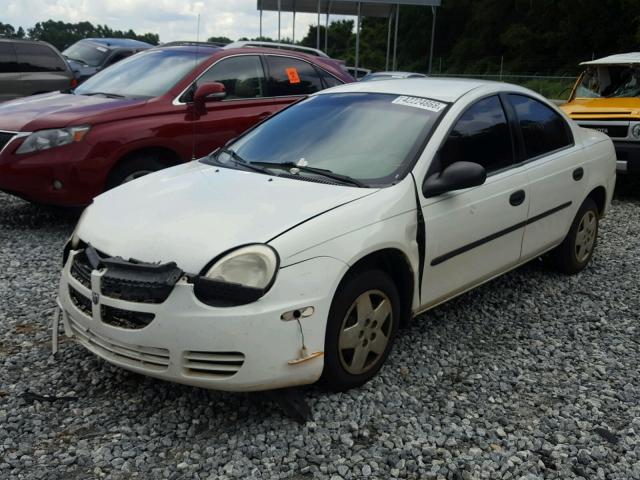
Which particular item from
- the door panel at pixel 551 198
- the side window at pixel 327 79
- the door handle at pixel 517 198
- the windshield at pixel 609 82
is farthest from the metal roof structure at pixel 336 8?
the door handle at pixel 517 198

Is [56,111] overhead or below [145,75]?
below

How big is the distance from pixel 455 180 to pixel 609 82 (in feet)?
22.9

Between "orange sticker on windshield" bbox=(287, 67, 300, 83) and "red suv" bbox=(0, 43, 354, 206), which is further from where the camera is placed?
"orange sticker on windshield" bbox=(287, 67, 300, 83)

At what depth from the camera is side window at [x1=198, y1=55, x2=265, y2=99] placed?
6633 millimetres

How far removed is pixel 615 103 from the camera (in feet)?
28.8

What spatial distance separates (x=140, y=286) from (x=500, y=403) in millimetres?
1901

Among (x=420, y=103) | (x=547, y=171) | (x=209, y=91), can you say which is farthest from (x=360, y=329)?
(x=209, y=91)

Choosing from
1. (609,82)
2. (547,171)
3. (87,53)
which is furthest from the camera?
(87,53)

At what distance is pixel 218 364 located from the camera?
2.93 m

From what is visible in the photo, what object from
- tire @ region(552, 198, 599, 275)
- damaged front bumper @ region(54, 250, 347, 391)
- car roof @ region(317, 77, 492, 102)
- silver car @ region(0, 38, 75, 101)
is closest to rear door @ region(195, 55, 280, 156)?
car roof @ region(317, 77, 492, 102)

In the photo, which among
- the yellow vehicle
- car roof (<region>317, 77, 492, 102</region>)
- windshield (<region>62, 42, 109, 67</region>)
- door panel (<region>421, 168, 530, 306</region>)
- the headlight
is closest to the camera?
door panel (<region>421, 168, 530, 306</region>)

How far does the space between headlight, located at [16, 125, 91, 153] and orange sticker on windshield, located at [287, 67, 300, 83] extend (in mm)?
2367

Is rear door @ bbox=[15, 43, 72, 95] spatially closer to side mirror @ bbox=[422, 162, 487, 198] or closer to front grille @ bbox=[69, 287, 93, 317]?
front grille @ bbox=[69, 287, 93, 317]

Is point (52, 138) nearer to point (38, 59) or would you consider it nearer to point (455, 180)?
point (455, 180)
